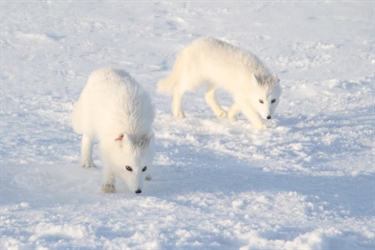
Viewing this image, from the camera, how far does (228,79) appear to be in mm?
8039

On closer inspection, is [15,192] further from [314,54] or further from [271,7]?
[271,7]

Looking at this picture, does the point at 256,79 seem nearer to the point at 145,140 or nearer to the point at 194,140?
the point at 194,140

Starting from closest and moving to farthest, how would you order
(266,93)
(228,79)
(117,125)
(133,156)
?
(133,156) → (117,125) → (266,93) → (228,79)

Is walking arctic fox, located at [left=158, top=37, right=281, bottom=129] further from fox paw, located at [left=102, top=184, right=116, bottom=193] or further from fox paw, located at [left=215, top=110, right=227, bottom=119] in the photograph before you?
fox paw, located at [left=102, top=184, right=116, bottom=193]

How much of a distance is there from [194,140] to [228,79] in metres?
1.28

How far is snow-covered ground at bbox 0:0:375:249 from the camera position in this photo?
4.30 meters

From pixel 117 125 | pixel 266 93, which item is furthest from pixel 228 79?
pixel 117 125

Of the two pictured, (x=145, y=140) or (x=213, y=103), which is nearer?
(x=145, y=140)

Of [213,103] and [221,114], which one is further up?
[213,103]

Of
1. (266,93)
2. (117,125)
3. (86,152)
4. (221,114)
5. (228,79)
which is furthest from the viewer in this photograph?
(221,114)

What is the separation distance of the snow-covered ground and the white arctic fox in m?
0.21

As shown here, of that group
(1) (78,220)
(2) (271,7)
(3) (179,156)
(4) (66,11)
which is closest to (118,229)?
(1) (78,220)

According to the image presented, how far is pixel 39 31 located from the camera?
11742 millimetres

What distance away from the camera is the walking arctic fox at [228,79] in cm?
770
